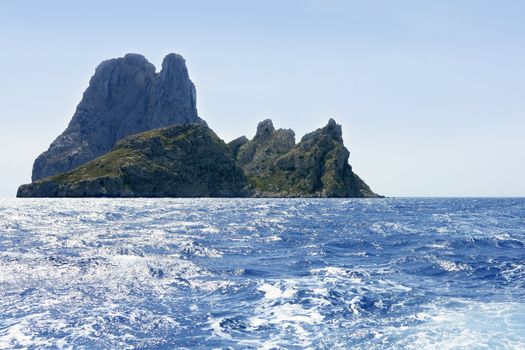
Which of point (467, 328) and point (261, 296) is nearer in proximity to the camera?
point (467, 328)

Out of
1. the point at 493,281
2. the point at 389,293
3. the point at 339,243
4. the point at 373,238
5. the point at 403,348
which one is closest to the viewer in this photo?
the point at 403,348

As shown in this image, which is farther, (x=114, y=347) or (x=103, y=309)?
(x=103, y=309)

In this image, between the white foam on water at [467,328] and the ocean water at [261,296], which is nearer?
the white foam on water at [467,328]

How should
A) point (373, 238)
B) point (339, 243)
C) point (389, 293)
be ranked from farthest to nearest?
point (373, 238) → point (339, 243) → point (389, 293)

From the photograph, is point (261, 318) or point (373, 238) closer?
point (261, 318)

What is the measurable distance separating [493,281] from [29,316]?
30.4 meters

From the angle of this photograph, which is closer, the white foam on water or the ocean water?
the white foam on water

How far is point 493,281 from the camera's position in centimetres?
3309

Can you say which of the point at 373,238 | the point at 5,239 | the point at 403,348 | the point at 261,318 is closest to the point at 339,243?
the point at 373,238

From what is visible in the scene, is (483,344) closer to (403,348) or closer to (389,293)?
(403,348)

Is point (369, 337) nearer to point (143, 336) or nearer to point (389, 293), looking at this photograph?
point (389, 293)

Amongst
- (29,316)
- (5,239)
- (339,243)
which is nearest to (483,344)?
(29,316)

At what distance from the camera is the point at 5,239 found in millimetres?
57000

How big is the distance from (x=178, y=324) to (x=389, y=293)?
45.0 ft
